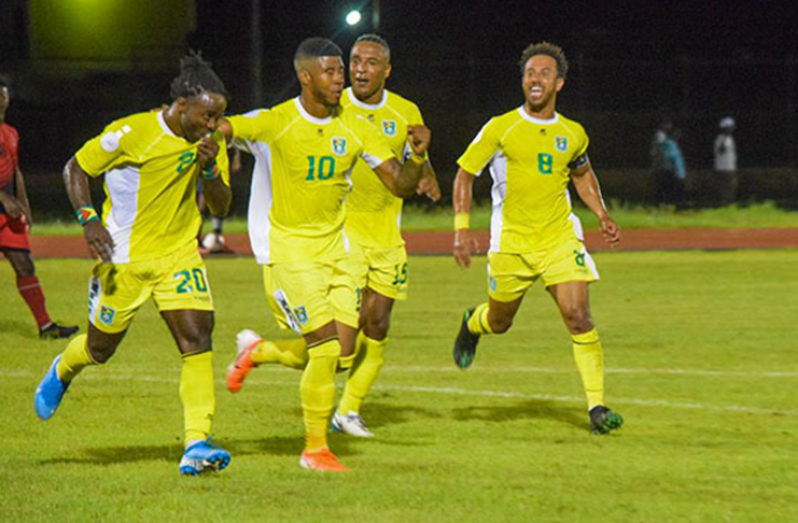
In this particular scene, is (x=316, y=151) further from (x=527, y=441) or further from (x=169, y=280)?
(x=527, y=441)

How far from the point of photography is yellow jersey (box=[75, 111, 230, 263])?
8.41 meters

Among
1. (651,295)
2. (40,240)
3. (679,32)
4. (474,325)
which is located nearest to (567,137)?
(474,325)

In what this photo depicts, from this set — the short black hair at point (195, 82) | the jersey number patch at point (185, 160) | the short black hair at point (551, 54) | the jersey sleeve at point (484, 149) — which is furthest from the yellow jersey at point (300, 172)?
the short black hair at point (551, 54)

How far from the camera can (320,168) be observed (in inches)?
343

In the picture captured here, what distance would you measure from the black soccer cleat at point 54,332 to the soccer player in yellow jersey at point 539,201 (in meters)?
5.44

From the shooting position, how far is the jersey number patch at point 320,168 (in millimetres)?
8695

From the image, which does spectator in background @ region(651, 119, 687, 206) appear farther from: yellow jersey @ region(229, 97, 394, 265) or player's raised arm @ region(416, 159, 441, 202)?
yellow jersey @ region(229, 97, 394, 265)

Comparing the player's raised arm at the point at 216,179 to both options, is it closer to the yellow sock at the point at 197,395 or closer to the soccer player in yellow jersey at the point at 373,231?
the yellow sock at the point at 197,395

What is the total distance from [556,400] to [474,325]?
2.56ft

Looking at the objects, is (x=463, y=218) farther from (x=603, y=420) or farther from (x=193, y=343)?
(x=193, y=343)

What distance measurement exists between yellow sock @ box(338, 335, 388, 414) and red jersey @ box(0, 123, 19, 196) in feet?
16.7

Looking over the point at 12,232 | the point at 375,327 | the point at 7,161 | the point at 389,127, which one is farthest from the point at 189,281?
the point at 12,232

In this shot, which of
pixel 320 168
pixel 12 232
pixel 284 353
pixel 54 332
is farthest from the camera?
pixel 54 332

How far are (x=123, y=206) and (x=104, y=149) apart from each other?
0.36 m
